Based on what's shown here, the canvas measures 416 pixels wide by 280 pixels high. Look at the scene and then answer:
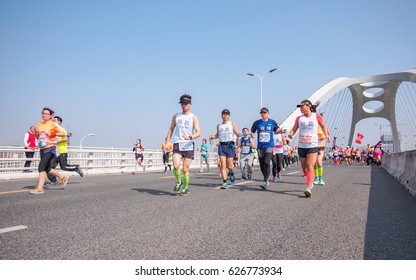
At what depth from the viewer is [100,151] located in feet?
51.9

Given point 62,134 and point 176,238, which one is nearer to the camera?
point 176,238

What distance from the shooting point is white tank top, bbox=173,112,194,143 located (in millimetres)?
6414

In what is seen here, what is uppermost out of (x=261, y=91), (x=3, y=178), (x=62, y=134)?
(x=261, y=91)

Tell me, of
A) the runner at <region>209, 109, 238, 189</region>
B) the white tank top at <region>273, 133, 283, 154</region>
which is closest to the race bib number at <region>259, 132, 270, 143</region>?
the runner at <region>209, 109, 238, 189</region>

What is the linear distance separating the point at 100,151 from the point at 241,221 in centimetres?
1337

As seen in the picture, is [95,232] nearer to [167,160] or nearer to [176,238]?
[176,238]

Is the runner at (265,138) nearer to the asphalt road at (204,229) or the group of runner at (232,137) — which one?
the group of runner at (232,137)

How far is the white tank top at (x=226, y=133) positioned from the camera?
8203 mm

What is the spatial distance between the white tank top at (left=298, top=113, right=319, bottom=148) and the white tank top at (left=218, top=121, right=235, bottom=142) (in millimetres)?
1929

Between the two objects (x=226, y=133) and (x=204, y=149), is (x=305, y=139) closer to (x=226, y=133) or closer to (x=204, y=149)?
(x=226, y=133)

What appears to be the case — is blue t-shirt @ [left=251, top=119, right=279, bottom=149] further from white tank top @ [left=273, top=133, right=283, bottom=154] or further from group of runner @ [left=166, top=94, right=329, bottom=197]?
white tank top @ [left=273, top=133, right=283, bottom=154]

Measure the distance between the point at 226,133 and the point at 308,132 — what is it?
7.46ft

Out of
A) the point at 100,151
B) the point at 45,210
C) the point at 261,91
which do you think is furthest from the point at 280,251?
the point at 261,91

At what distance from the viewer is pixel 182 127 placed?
21.0 feet
